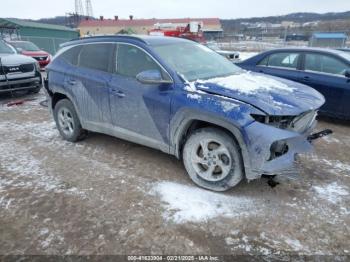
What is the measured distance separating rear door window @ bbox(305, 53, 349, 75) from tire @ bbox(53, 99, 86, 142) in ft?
15.8

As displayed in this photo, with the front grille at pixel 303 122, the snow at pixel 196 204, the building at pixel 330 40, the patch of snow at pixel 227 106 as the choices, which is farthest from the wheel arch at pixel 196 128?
the building at pixel 330 40

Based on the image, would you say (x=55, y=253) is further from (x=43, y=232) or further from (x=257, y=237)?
(x=257, y=237)

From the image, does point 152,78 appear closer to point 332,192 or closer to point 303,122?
point 303,122

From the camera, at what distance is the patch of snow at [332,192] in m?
3.45

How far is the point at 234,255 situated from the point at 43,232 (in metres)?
1.82

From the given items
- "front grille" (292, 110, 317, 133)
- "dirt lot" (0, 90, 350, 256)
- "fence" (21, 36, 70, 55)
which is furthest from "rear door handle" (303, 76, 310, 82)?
"fence" (21, 36, 70, 55)

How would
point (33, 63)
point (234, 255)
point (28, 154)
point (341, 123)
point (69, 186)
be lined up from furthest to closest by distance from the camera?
1. point (33, 63)
2. point (341, 123)
3. point (28, 154)
4. point (69, 186)
5. point (234, 255)

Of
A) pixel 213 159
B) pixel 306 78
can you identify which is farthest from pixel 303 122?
pixel 306 78

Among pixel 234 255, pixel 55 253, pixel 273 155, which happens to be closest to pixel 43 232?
→ pixel 55 253

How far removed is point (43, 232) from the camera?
289 centimetres

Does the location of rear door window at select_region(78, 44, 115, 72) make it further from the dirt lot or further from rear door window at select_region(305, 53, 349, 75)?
rear door window at select_region(305, 53, 349, 75)

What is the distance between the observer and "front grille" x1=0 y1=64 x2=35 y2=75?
7992 mm

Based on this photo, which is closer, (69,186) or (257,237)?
(257,237)

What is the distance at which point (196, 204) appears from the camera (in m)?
3.33
